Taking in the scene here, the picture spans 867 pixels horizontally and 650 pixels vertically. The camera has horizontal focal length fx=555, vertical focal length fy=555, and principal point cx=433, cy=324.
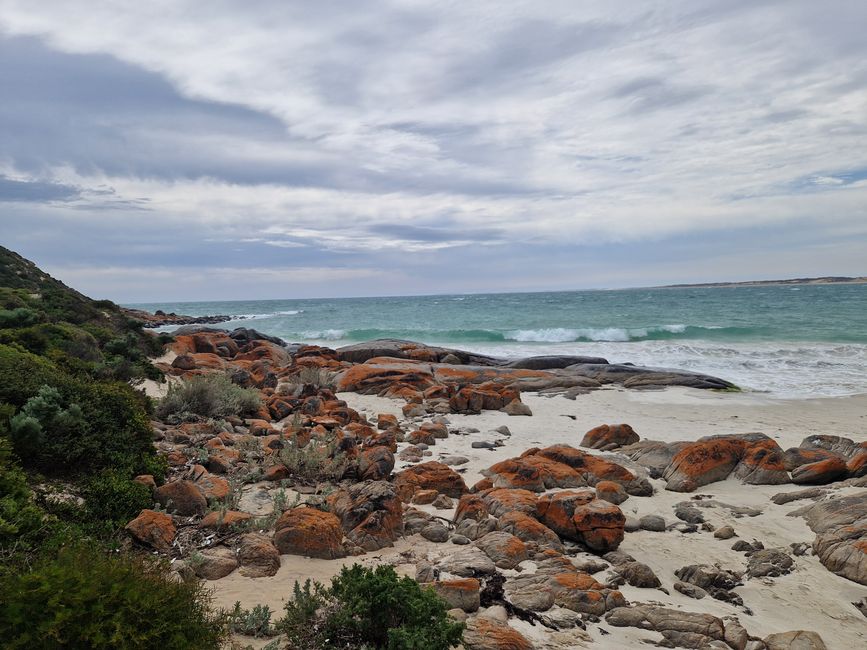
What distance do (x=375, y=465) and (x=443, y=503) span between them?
1.39 meters

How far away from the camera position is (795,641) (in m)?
4.85

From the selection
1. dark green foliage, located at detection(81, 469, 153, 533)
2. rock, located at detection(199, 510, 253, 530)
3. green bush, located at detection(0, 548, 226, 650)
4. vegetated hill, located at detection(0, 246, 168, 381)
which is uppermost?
vegetated hill, located at detection(0, 246, 168, 381)

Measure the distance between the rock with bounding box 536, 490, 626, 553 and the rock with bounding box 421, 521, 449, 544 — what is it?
1.32 meters

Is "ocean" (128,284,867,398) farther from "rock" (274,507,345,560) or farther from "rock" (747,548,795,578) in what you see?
"rock" (274,507,345,560)

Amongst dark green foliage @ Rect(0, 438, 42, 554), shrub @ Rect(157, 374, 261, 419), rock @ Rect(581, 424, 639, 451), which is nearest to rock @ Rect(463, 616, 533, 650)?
dark green foliage @ Rect(0, 438, 42, 554)

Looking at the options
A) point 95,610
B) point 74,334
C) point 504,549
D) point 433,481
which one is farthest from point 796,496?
point 74,334

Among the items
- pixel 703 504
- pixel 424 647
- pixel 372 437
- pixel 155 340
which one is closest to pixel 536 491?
pixel 703 504

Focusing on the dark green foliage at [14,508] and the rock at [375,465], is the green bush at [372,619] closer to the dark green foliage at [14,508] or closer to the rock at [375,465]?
the dark green foliage at [14,508]

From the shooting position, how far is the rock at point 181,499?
6.60 metres

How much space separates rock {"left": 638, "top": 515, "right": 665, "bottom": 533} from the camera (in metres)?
7.56

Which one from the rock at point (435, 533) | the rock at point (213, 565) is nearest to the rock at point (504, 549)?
the rock at point (435, 533)

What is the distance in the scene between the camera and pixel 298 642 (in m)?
4.18

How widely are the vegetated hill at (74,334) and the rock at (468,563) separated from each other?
7871 millimetres

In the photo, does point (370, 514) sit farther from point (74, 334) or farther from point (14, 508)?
point (74, 334)
